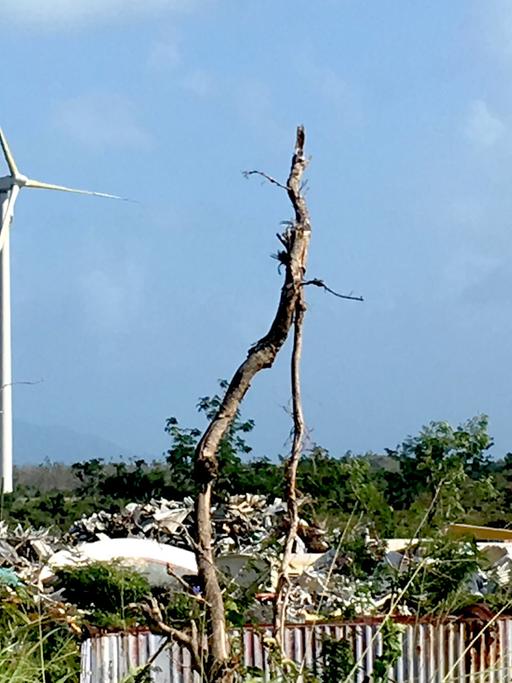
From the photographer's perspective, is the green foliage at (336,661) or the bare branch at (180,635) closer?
the bare branch at (180,635)

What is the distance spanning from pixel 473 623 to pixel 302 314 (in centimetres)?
224

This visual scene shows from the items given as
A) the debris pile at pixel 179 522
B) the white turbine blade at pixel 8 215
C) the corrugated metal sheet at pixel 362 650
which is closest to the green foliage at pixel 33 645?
the corrugated metal sheet at pixel 362 650

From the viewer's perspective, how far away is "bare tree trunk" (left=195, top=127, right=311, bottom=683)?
3.68 metres

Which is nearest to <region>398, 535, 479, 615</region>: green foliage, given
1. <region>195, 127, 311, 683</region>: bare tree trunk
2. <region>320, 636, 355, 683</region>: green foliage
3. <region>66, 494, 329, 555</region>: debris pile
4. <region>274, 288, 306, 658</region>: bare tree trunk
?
<region>320, 636, 355, 683</region>: green foliage

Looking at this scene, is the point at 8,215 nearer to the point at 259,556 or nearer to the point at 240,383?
the point at 259,556

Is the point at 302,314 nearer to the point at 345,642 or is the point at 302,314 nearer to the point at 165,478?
the point at 345,642

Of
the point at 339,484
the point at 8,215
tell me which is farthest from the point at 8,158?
the point at 339,484

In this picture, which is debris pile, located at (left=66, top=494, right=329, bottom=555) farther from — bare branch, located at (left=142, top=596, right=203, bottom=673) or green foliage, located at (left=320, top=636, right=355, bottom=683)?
bare branch, located at (left=142, top=596, right=203, bottom=673)

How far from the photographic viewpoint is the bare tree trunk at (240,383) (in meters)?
3.68

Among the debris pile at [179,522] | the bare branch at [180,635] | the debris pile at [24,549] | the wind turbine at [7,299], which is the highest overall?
the wind turbine at [7,299]

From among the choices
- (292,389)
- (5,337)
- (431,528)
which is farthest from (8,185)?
(292,389)

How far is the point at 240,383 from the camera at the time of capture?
12.2 feet

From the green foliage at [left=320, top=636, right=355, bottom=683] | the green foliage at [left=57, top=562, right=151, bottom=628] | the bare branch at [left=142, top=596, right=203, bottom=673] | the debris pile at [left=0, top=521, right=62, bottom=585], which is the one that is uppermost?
the debris pile at [left=0, top=521, right=62, bottom=585]

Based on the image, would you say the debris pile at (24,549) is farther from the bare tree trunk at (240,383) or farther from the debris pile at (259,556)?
the bare tree trunk at (240,383)
